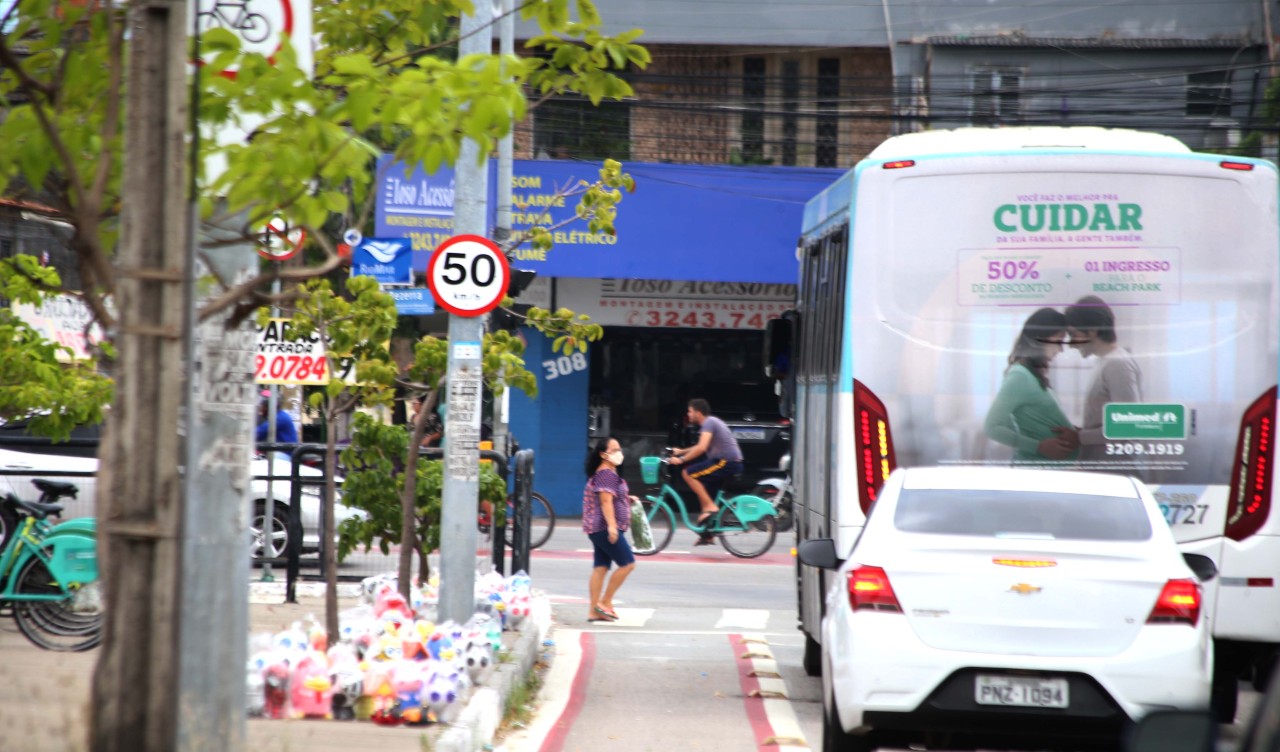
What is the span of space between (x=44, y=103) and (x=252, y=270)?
92 centimetres

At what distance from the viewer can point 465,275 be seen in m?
10.7

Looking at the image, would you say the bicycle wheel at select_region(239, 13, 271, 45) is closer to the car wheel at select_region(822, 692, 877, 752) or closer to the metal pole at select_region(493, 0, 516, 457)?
the car wheel at select_region(822, 692, 877, 752)

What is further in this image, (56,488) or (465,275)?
(56,488)

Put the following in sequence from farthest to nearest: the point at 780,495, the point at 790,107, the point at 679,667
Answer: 1. the point at 790,107
2. the point at 780,495
3. the point at 679,667

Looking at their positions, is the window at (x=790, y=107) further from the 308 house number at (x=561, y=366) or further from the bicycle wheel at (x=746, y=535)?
the bicycle wheel at (x=746, y=535)

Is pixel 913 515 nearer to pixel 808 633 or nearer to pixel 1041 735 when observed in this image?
pixel 1041 735

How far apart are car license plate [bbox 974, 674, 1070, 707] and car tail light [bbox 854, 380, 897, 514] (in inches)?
86.6

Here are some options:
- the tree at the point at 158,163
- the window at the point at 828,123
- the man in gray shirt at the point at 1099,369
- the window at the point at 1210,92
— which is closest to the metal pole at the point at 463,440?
the man in gray shirt at the point at 1099,369

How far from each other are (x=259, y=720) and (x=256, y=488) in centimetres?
861

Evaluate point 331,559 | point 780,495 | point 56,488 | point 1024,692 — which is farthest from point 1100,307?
point 780,495

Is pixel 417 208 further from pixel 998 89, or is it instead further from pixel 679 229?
pixel 998 89

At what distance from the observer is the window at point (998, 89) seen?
28.1 meters

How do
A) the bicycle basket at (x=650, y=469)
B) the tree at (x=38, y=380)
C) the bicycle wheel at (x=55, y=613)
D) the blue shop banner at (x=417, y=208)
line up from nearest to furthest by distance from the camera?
the tree at (x=38, y=380) < the bicycle wheel at (x=55, y=613) < the blue shop banner at (x=417, y=208) < the bicycle basket at (x=650, y=469)

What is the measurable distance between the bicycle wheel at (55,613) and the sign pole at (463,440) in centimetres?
226
